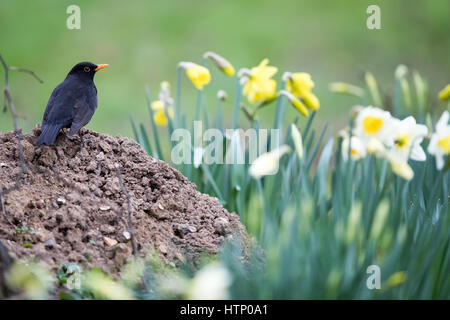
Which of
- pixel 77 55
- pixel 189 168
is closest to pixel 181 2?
pixel 77 55

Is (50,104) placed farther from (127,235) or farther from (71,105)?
(127,235)

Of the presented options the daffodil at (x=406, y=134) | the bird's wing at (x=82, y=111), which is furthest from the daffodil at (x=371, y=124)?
the bird's wing at (x=82, y=111)

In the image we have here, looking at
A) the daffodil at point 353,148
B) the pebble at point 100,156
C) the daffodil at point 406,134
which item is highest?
the daffodil at point 406,134

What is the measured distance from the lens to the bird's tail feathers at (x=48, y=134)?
7.14ft

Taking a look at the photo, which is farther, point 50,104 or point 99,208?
point 50,104

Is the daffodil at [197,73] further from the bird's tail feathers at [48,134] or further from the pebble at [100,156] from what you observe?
the bird's tail feathers at [48,134]

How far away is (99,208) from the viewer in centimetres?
208

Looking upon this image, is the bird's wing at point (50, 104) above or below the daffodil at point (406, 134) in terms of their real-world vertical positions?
above

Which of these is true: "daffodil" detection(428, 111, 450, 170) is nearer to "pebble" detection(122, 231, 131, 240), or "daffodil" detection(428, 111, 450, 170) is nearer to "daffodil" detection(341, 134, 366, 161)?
"daffodil" detection(341, 134, 366, 161)

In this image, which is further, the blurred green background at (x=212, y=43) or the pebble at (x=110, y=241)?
the blurred green background at (x=212, y=43)

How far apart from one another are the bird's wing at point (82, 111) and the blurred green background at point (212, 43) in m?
2.76

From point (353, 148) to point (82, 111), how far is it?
1.09 metres

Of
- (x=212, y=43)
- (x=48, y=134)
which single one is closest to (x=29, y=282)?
(x=48, y=134)

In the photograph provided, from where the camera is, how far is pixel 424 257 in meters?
1.84
